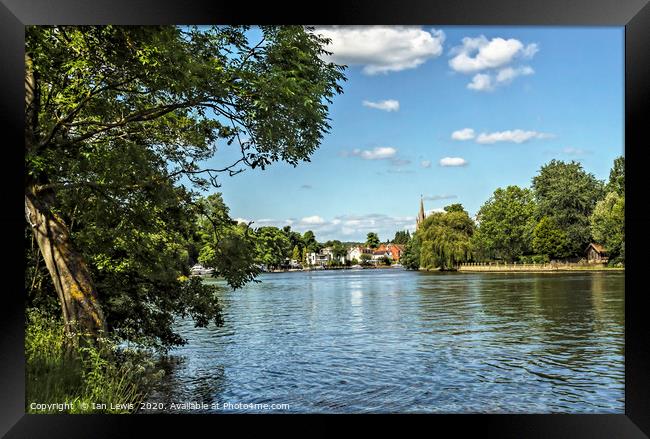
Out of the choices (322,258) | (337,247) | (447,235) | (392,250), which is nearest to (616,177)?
(447,235)

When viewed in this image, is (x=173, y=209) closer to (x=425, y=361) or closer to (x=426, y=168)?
(x=425, y=361)

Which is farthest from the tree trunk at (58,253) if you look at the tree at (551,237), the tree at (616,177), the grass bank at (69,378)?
the tree at (616,177)

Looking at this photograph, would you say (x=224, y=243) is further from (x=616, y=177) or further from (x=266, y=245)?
(x=616, y=177)

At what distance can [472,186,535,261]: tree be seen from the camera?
27438 millimetres

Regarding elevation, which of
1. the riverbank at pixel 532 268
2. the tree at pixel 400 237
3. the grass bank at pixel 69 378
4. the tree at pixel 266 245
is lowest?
the riverbank at pixel 532 268

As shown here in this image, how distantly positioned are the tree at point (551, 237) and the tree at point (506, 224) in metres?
1.09

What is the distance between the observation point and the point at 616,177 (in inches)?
1027

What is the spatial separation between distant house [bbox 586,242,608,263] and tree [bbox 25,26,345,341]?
20.7m

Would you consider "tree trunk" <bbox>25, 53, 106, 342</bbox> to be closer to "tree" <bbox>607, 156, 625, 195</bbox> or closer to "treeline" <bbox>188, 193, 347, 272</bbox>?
"treeline" <bbox>188, 193, 347, 272</bbox>

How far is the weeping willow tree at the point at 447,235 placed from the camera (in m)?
30.3

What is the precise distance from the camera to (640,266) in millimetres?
3676

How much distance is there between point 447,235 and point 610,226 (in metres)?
11.0

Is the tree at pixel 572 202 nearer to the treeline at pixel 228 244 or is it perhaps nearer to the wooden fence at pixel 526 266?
the wooden fence at pixel 526 266
